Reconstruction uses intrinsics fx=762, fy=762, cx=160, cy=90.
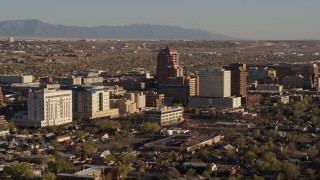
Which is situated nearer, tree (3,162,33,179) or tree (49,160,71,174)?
tree (3,162,33,179)

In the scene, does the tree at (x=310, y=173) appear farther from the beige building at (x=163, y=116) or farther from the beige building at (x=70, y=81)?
the beige building at (x=70, y=81)

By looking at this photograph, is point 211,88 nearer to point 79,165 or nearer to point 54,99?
point 54,99

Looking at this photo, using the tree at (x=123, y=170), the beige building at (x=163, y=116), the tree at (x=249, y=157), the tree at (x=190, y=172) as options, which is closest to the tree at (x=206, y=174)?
the tree at (x=190, y=172)

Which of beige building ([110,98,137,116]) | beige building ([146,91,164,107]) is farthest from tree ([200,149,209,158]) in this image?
beige building ([146,91,164,107])

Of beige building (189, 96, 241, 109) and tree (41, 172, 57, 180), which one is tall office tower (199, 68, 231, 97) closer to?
beige building (189, 96, 241, 109)

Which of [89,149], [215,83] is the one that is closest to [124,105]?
[215,83]

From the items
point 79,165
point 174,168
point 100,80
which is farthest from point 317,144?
point 100,80

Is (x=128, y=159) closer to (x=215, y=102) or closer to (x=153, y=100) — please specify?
(x=153, y=100)
